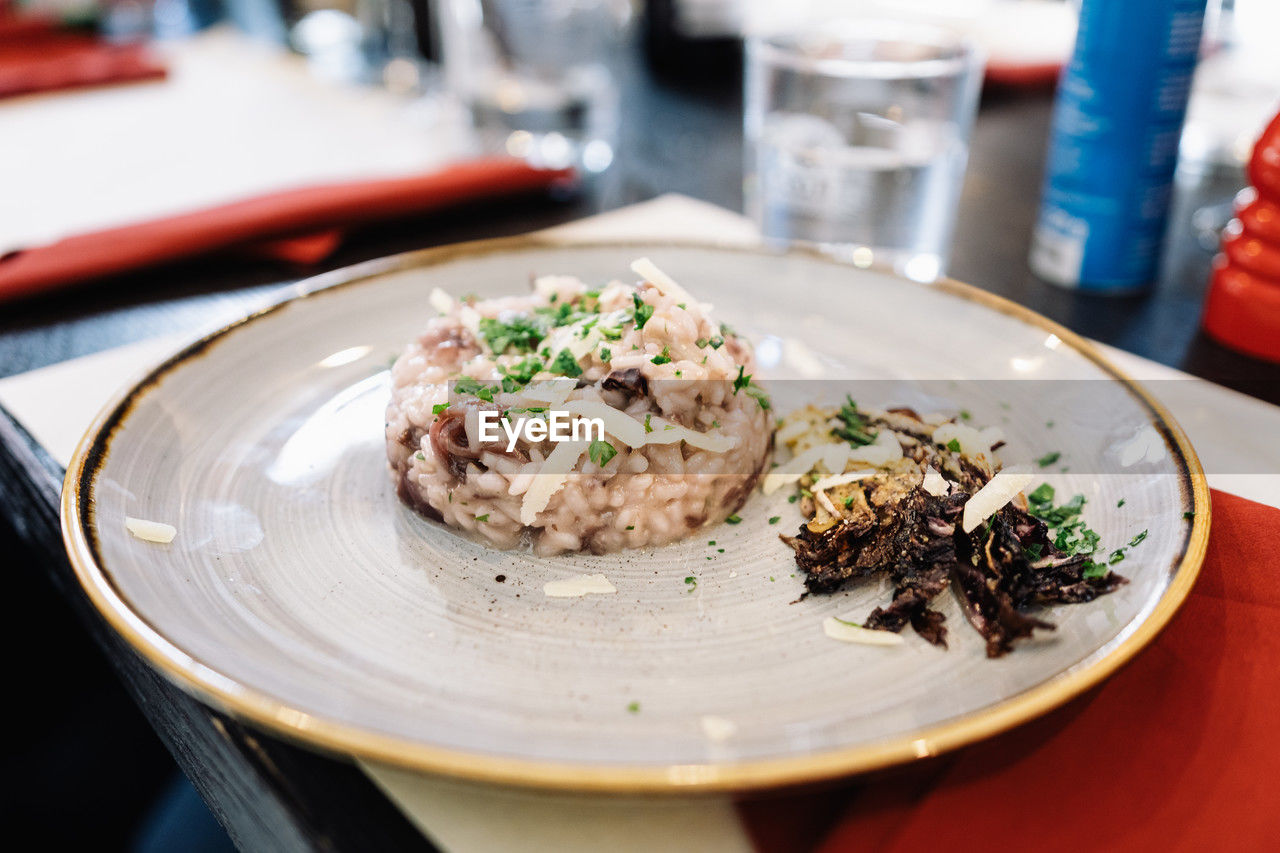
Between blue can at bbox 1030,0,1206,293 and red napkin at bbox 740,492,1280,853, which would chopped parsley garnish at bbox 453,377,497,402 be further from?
blue can at bbox 1030,0,1206,293

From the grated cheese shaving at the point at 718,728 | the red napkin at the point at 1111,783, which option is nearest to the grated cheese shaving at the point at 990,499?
the red napkin at the point at 1111,783

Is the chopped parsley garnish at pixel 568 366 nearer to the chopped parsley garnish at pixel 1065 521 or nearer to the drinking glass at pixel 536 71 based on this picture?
the chopped parsley garnish at pixel 1065 521

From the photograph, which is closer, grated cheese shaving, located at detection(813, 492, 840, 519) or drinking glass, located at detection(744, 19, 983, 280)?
grated cheese shaving, located at detection(813, 492, 840, 519)

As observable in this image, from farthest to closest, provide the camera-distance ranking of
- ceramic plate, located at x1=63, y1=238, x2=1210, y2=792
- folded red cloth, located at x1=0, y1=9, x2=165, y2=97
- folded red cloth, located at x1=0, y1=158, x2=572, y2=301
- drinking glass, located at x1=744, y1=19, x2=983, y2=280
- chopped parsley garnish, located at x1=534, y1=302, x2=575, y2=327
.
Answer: folded red cloth, located at x1=0, y1=9, x2=165, y2=97
drinking glass, located at x1=744, y1=19, x2=983, y2=280
folded red cloth, located at x1=0, y1=158, x2=572, y2=301
chopped parsley garnish, located at x1=534, y1=302, x2=575, y2=327
ceramic plate, located at x1=63, y1=238, x2=1210, y2=792

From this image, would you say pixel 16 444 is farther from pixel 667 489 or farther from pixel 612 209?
pixel 612 209

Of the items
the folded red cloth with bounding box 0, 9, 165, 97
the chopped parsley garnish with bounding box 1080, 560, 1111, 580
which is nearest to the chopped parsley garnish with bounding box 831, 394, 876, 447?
the chopped parsley garnish with bounding box 1080, 560, 1111, 580

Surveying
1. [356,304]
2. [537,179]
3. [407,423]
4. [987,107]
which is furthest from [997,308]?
[987,107]
